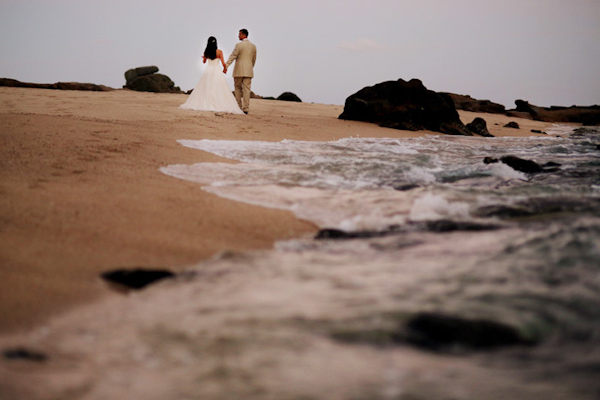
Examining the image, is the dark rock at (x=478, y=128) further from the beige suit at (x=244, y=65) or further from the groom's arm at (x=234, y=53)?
the groom's arm at (x=234, y=53)

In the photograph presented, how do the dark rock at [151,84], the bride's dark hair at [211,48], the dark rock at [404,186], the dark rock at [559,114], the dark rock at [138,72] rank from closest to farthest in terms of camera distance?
the dark rock at [404,186]
the bride's dark hair at [211,48]
the dark rock at [559,114]
the dark rock at [151,84]
the dark rock at [138,72]

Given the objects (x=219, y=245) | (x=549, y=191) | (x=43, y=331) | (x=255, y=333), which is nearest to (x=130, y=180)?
(x=219, y=245)

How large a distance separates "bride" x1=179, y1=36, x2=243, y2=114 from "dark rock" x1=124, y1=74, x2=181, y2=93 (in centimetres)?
1436

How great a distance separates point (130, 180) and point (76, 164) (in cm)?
60

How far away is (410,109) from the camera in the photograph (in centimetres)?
1082

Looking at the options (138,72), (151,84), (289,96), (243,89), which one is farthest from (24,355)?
(138,72)

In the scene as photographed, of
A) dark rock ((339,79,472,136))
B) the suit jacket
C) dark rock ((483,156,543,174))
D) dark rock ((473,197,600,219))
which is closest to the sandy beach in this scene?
dark rock ((473,197,600,219))

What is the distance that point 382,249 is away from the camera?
2113mm

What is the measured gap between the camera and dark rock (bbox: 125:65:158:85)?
26359mm

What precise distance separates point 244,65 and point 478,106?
13.5 m

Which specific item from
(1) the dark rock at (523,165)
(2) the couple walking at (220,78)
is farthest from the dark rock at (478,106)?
(1) the dark rock at (523,165)

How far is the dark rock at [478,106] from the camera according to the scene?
21.6 m

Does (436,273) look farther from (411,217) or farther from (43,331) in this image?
(43,331)

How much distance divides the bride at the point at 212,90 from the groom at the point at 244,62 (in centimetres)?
43
